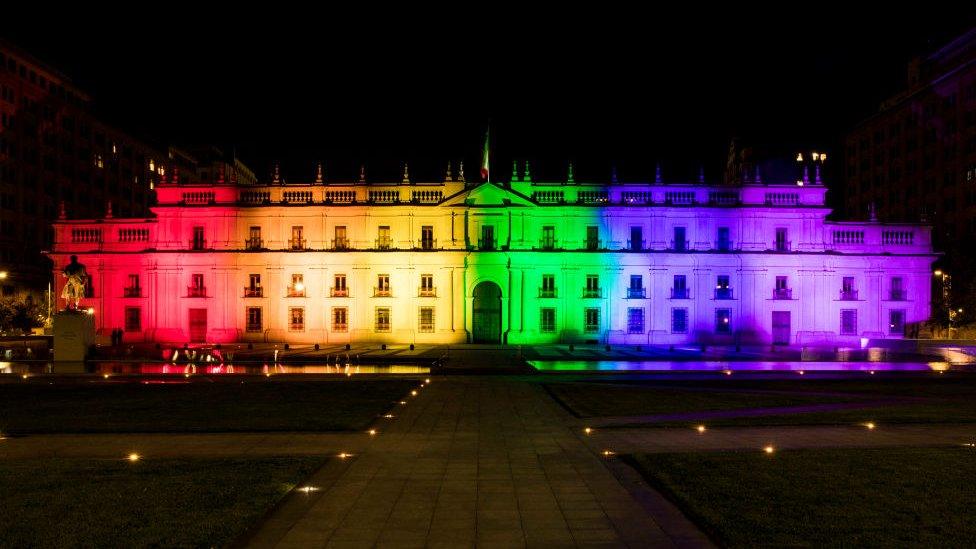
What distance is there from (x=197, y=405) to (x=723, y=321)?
44.0 meters

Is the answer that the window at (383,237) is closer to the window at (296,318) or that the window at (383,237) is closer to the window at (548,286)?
the window at (296,318)

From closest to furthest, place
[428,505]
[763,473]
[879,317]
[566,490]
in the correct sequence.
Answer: [428,505]
[566,490]
[763,473]
[879,317]

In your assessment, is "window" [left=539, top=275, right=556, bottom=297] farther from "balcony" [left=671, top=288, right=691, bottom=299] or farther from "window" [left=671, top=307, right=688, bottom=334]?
"window" [left=671, top=307, right=688, bottom=334]

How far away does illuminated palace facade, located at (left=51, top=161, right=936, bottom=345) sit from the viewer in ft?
176

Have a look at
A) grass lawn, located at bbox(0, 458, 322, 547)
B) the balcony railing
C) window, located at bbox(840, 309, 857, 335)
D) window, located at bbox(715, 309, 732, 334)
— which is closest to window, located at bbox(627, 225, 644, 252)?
window, located at bbox(715, 309, 732, 334)

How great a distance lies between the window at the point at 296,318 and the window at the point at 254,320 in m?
2.29

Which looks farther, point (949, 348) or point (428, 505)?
point (949, 348)

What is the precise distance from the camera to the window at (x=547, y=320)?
53.9m

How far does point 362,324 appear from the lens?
53.9 m

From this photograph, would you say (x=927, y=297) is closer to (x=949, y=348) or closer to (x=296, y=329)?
(x=949, y=348)

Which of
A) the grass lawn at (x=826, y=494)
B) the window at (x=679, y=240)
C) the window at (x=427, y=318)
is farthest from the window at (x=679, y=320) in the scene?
the grass lawn at (x=826, y=494)

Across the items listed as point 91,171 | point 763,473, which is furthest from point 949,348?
point 91,171

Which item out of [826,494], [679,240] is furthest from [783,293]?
[826,494]

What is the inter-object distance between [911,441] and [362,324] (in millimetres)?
44269
